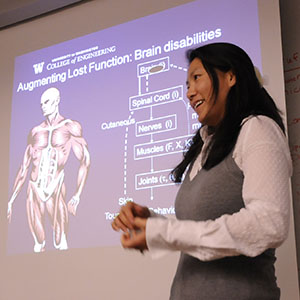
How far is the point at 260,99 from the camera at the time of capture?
1193 millimetres

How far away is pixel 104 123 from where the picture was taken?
280cm

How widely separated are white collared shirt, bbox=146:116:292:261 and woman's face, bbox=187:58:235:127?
21cm

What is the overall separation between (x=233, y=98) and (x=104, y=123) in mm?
1663

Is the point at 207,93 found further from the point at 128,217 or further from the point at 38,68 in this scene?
the point at 38,68

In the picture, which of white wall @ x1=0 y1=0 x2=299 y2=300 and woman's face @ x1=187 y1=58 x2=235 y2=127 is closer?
woman's face @ x1=187 y1=58 x2=235 y2=127

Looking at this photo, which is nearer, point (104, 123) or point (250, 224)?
point (250, 224)

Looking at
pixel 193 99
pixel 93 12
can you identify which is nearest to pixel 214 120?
pixel 193 99

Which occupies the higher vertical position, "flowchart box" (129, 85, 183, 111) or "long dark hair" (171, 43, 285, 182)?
"flowchart box" (129, 85, 183, 111)

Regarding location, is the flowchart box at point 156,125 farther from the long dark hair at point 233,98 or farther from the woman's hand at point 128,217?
the woman's hand at point 128,217

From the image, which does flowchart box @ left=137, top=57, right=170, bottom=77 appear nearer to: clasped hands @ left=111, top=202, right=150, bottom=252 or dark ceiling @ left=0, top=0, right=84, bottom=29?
dark ceiling @ left=0, top=0, right=84, bottom=29

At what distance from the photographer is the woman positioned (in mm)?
976

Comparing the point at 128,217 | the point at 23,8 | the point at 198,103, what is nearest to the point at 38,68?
the point at 23,8

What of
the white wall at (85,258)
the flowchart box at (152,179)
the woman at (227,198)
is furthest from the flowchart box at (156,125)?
the woman at (227,198)

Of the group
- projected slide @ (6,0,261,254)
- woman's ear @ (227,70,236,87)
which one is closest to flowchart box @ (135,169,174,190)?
projected slide @ (6,0,261,254)
